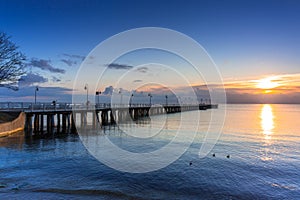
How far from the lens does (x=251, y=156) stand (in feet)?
72.1

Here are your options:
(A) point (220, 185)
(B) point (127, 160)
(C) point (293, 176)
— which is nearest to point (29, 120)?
(B) point (127, 160)

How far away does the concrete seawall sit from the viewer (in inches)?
1039

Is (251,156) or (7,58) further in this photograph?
(7,58)

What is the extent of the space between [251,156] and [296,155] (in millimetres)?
4353

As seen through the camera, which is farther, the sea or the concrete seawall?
the concrete seawall

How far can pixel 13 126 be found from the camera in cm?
2927

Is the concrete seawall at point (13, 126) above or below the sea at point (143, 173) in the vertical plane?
above

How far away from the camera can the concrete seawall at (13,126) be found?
26391mm

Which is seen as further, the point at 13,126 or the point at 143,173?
the point at 13,126

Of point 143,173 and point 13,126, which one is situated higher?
point 13,126

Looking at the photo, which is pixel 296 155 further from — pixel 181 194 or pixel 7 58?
pixel 7 58

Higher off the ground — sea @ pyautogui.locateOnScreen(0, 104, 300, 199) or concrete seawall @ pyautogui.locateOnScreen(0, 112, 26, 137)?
concrete seawall @ pyautogui.locateOnScreen(0, 112, 26, 137)

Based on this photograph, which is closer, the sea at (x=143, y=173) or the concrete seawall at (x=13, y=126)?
the sea at (x=143, y=173)

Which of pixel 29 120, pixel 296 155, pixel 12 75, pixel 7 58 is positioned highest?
pixel 7 58
